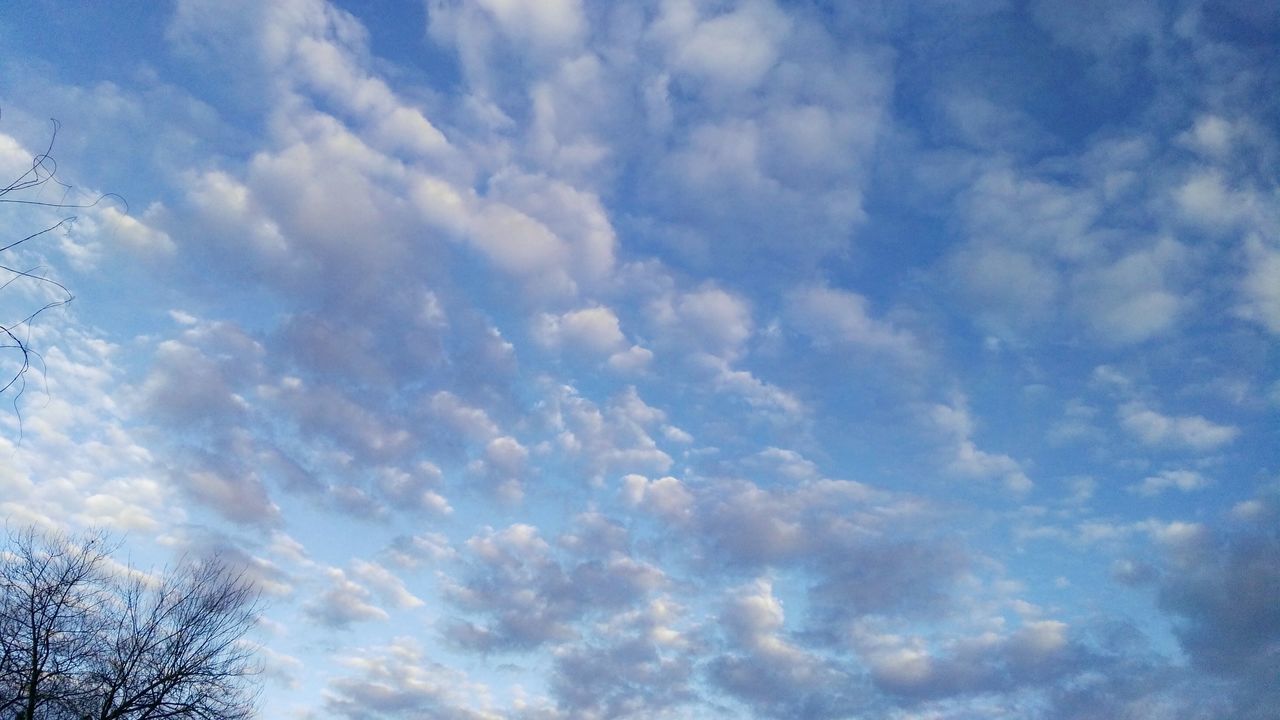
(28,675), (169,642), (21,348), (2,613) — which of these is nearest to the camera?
(21,348)

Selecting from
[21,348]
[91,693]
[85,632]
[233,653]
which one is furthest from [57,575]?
[21,348]

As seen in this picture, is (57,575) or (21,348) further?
(57,575)

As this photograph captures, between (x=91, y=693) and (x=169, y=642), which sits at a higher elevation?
(x=169, y=642)

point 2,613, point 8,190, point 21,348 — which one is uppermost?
point 2,613

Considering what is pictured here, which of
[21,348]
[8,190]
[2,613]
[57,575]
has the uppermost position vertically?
[57,575]

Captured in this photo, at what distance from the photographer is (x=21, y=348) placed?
5.47 m

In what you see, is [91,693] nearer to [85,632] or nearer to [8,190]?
[85,632]

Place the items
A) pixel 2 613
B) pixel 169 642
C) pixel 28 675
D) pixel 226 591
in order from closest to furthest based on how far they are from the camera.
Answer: pixel 28 675
pixel 2 613
pixel 169 642
pixel 226 591

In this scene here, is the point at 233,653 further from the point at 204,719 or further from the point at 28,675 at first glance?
the point at 28,675

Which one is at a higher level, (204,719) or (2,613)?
(2,613)

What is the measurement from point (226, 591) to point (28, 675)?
25.7ft

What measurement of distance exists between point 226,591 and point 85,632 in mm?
4719

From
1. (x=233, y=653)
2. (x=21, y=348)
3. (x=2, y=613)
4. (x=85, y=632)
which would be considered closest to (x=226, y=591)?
(x=233, y=653)

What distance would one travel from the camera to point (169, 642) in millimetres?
26141
